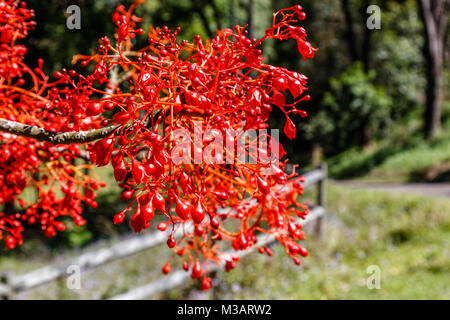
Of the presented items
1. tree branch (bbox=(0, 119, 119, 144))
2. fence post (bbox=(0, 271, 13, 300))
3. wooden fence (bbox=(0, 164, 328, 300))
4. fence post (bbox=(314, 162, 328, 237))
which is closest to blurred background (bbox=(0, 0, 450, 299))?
fence post (bbox=(314, 162, 328, 237))

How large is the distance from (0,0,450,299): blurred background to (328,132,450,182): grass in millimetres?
45

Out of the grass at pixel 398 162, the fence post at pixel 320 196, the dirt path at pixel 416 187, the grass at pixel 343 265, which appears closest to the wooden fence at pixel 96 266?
the grass at pixel 343 265

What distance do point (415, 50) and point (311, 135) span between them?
6.60m

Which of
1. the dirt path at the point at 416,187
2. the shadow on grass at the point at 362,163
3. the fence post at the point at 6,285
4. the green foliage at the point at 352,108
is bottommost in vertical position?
the fence post at the point at 6,285

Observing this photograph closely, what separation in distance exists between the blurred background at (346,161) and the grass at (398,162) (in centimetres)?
4

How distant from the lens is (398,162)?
43.6ft

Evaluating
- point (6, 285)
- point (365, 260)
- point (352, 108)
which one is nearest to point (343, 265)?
point (365, 260)

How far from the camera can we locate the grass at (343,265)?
477cm

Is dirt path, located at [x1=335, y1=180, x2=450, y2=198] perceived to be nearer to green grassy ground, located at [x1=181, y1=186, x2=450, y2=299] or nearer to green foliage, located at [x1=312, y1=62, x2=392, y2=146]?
green foliage, located at [x1=312, y1=62, x2=392, y2=146]

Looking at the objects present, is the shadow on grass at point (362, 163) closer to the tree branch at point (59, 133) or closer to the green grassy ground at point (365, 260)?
the green grassy ground at point (365, 260)

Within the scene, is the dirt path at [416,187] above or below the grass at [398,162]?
below

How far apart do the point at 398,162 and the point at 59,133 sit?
13571 mm

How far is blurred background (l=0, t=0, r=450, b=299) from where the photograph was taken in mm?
5090
